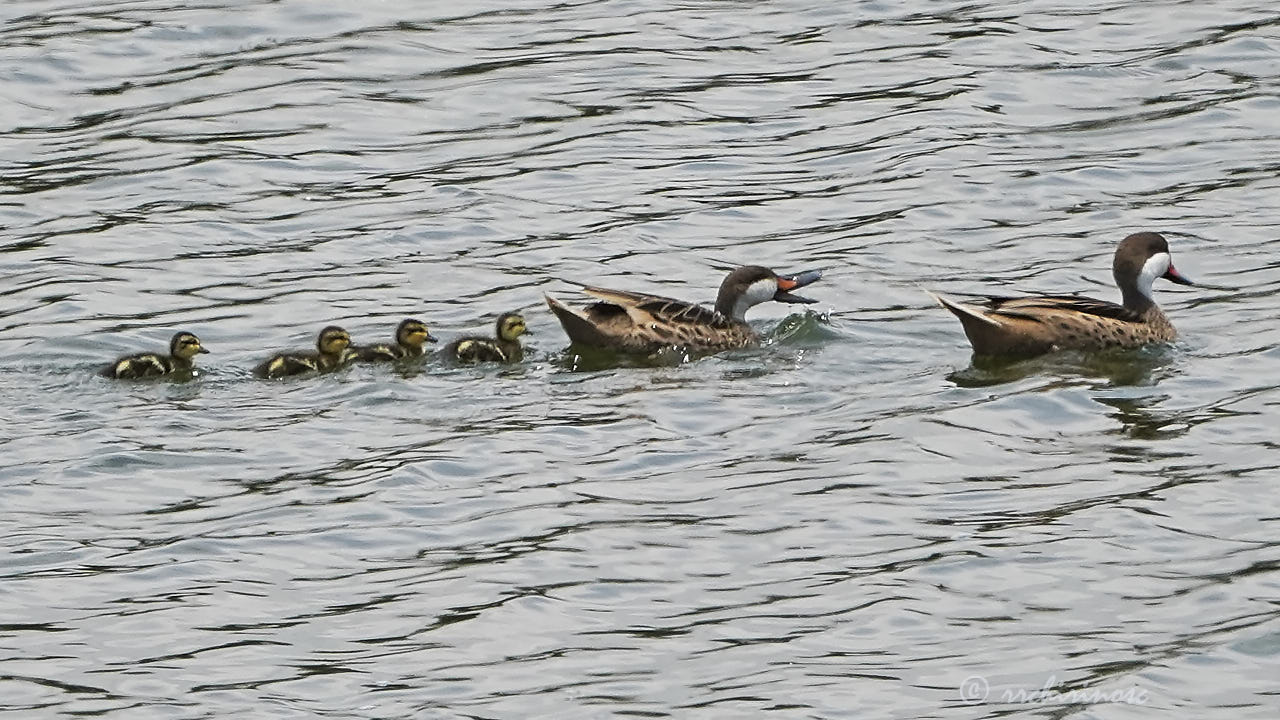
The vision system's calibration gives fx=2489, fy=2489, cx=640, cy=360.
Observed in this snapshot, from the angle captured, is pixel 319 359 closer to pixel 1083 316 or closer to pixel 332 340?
pixel 332 340

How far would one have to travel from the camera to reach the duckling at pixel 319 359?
12971 mm

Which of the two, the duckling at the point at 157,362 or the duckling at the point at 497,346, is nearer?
the duckling at the point at 157,362

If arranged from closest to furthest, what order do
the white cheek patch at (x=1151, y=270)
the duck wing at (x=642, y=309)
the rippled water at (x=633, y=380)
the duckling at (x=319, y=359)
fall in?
the rippled water at (x=633, y=380)
the duckling at (x=319, y=359)
the duck wing at (x=642, y=309)
the white cheek patch at (x=1151, y=270)

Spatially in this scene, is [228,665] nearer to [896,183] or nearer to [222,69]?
[896,183]

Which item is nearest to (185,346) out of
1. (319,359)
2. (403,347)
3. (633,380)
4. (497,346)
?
(319,359)

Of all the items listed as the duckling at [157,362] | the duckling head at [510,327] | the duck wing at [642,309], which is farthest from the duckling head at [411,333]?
the duckling at [157,362]

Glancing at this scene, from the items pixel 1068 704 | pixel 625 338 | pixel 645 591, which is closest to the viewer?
pixel 1068 704

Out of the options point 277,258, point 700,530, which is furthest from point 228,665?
point 277,258

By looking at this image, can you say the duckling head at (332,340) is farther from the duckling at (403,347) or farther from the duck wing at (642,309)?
the duck wing at (642,309)

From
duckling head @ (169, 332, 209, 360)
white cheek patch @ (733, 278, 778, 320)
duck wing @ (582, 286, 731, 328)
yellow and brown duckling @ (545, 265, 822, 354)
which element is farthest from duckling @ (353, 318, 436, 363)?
white cheek patch @ (733, 278, 778, 320)

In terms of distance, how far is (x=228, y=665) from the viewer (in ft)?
29.8

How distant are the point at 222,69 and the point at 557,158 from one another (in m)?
3.33

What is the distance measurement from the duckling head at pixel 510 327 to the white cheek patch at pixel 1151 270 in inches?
136

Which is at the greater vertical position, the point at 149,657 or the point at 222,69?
the point at 222,69
